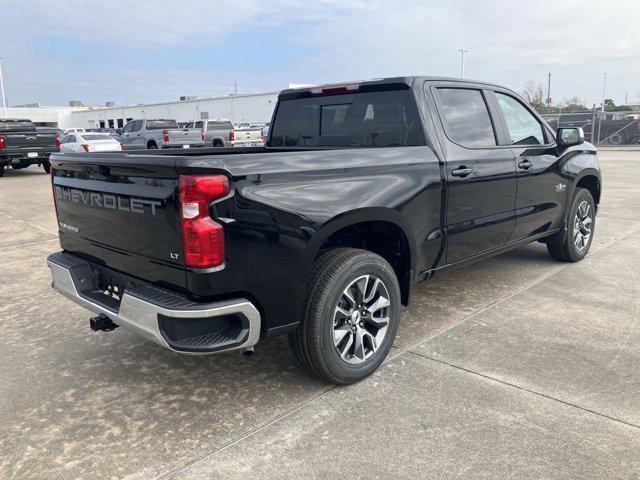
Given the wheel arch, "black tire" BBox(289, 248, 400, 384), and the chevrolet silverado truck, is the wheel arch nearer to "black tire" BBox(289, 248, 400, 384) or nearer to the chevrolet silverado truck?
"black tire" BBox(289, 248, 400, 384)

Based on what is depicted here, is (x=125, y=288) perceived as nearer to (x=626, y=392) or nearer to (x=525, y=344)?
(x=525, y=344)

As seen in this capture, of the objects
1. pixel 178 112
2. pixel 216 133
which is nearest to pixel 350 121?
pixel 216 133

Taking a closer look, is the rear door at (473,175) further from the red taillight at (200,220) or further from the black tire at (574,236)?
the red taillight at (200,220)

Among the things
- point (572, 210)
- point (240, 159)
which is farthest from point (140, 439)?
point (572, 210)

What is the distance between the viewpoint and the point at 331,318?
305 cm

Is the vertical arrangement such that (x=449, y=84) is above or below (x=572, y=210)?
above

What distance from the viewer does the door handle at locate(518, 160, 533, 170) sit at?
15.0 ft

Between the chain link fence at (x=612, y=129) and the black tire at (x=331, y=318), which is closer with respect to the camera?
the black tire at (x=331, y=318)

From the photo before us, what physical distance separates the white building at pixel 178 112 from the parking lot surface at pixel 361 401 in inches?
1509

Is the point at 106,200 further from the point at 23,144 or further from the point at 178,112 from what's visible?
the point at 178,112

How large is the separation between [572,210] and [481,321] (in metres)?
2.08

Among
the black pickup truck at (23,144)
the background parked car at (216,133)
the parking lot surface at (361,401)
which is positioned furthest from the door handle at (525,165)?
the background parked car at (216,133)

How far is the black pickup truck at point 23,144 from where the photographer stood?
1639 cm

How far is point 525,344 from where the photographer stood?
379 cm
